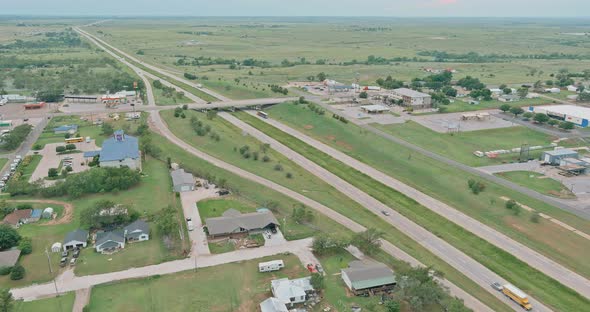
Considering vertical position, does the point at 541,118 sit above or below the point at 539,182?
above

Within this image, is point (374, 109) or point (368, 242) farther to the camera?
point (374, 109)

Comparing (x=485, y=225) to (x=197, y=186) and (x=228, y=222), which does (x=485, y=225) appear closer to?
(x=228, y=222)

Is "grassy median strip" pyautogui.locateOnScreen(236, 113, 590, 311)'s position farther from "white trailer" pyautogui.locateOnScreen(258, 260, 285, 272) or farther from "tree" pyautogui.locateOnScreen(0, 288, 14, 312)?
"tree" pyautogui.locateOnScreen(0, 288, 14, 312)

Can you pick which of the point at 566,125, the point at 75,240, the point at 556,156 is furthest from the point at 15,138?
the point at 566,125

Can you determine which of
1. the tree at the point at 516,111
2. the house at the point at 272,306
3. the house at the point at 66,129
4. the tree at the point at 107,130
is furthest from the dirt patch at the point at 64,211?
the tree at the point at 516,111

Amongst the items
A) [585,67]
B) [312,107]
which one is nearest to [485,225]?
[312,107]

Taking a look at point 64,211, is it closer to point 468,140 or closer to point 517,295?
point 517,295
